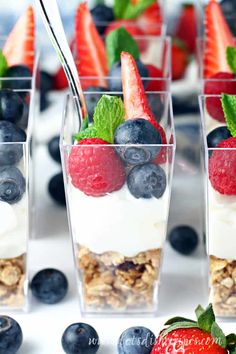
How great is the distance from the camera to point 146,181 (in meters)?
1.35

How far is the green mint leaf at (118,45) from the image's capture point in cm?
169

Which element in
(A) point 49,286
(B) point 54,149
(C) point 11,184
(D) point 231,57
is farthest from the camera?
(B) point 54,149

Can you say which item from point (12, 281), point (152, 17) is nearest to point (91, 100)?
point (12, 281)

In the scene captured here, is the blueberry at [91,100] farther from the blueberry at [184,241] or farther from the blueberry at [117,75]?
the blueberry at [184,241]

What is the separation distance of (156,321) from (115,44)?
1.67ft

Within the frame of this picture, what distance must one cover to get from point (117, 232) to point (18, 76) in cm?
38

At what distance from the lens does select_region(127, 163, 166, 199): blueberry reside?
53.2 inches

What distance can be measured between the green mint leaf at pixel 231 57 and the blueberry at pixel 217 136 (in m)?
0.22

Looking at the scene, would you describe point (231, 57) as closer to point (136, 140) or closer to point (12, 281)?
point (136, 140)

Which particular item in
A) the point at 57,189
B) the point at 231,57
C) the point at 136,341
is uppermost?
the point at 231,57

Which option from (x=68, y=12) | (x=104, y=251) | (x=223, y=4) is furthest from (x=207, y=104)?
(x=68, y=12)

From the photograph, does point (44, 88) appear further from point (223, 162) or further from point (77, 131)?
point (223, 162)

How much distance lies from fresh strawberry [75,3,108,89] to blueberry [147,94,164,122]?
0.56 ft

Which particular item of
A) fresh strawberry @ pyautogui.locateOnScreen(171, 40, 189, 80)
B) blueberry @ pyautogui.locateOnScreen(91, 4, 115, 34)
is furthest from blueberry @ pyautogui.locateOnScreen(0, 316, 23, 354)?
fresh strawberry @ pyautogui.locateOnScreen(171, 40, 189, 80)
